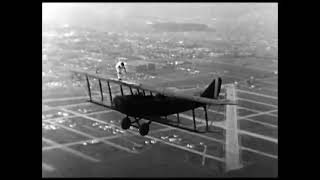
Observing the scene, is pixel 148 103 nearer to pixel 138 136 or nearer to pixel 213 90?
pixel 213 90

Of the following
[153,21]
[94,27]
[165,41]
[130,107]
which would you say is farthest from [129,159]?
[94,27]

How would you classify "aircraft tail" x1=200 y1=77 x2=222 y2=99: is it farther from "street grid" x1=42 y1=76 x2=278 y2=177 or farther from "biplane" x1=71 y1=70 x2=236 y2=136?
"street grid" x1=42 y1=76 x2=278 y2=177

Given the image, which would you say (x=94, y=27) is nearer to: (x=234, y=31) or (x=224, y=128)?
(x=234, y=31)

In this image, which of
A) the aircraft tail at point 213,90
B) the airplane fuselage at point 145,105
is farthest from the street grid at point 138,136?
the airplane fuselage at point 145,105

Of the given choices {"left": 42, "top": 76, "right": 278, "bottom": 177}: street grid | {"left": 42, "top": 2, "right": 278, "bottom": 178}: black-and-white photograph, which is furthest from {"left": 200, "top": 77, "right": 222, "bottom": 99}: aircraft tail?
{"left": 42, "top": 76, "right": 278, "bottom": 177}: street grid

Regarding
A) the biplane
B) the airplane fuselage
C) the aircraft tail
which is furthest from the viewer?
the aircraft tail

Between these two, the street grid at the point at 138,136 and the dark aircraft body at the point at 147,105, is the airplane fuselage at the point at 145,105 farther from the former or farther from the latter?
the street grid at the point at 138,136
